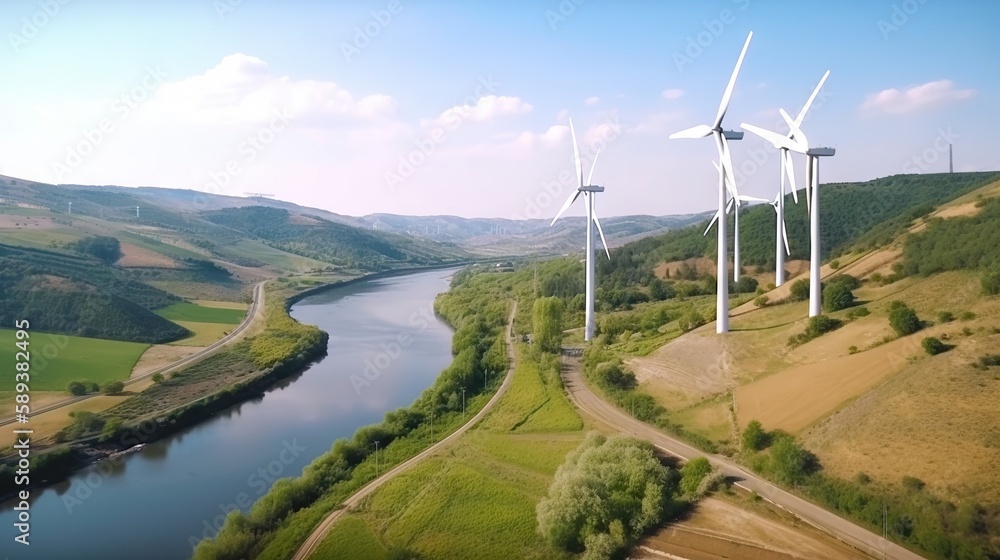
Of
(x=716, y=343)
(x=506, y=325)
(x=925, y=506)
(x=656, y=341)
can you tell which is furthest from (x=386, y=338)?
(x=925, y=506)

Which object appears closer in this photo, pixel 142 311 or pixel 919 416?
pixel 919 416

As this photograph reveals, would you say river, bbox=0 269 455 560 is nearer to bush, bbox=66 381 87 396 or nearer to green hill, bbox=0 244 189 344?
bush, bbox=66 381 87 396

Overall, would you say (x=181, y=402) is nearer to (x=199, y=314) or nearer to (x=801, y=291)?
(x=199, y=314)

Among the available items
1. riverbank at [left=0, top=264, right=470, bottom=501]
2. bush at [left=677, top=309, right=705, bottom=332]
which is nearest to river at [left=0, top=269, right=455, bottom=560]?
riverbank at [left=0, top=264, right=470, bottom=501]

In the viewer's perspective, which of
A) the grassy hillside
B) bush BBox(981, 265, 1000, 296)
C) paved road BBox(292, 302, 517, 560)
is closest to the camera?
paved road BBox(292, 302, 517, 560)

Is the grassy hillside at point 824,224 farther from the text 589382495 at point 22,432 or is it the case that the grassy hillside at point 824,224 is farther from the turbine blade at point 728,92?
the text 589382495 at point 22,432

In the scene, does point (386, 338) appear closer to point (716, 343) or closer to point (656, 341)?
point (656, 341)
